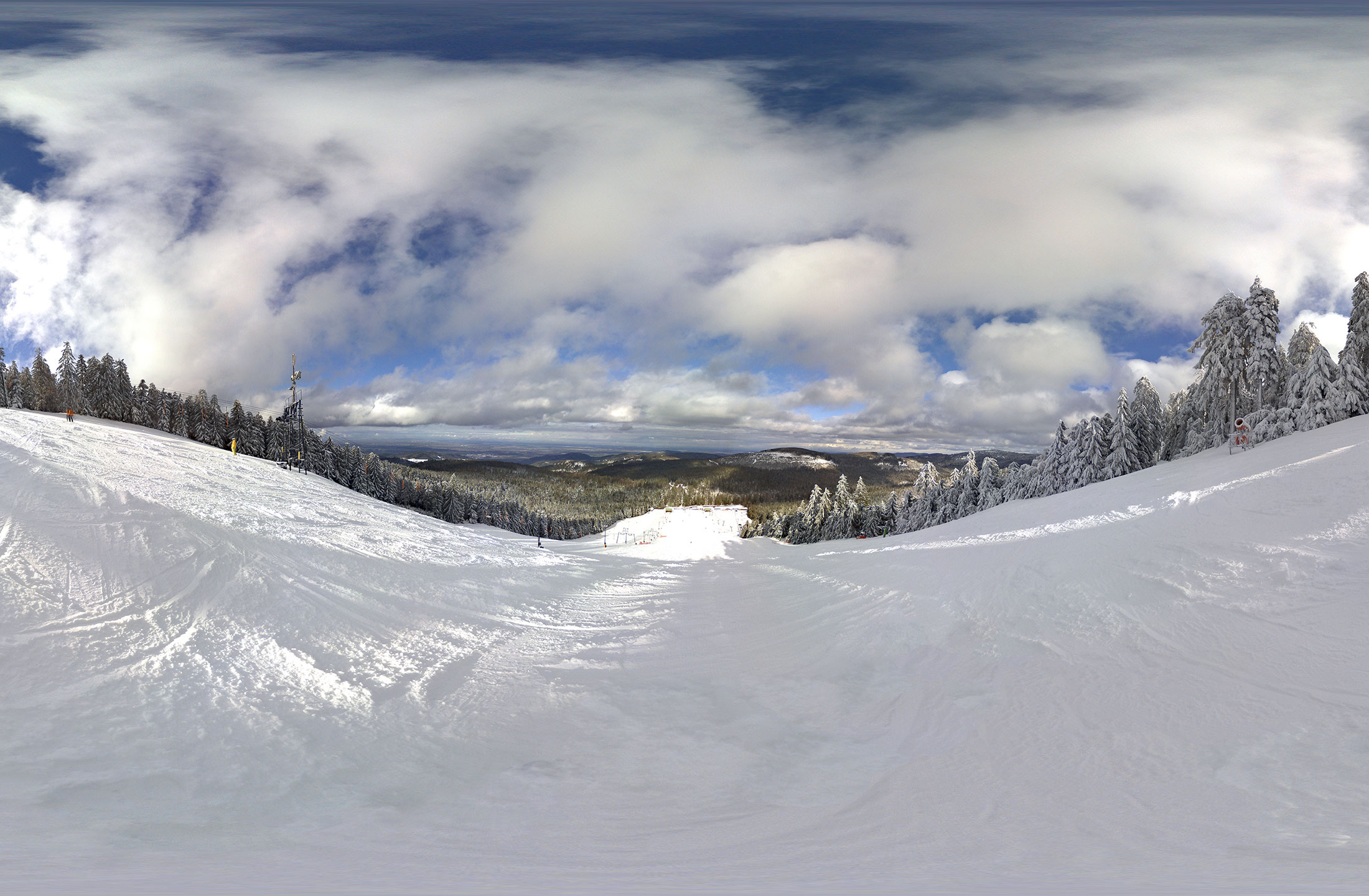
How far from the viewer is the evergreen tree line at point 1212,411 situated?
1046 inches

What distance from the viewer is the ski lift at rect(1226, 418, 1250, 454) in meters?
28.0

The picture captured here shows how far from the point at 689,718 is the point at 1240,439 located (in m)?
34.3

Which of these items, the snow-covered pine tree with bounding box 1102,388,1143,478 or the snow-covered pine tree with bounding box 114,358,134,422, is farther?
the snow-covered pine tree with bounding box 114,358,134,422

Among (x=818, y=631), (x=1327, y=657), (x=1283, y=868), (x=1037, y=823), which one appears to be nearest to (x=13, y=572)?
(x=818, y=631)

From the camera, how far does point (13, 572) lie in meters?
10.5

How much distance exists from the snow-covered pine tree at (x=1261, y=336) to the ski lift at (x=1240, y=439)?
7.25ft

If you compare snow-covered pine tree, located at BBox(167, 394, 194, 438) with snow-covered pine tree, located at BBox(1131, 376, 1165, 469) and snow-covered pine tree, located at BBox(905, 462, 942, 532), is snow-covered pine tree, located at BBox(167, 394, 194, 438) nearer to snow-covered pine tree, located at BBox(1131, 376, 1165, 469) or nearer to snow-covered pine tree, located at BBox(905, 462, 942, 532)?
snow-covered pine tree, located at BBox(905, 462, 942, 532)

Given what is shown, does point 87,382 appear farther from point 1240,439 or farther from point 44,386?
point 1240,439

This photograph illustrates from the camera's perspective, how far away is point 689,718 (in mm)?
7438

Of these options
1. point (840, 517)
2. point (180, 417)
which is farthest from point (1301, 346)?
point (180, 417)

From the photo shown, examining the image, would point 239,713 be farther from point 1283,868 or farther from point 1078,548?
point 1078,548

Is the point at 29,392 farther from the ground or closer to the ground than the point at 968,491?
farther from the ground

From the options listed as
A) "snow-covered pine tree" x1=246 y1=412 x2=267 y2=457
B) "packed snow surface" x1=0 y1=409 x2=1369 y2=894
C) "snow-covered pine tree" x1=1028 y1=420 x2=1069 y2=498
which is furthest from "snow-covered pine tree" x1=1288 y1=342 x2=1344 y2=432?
"snow-covered pine tree" x1=246 y1=412 x2=267 y2=457

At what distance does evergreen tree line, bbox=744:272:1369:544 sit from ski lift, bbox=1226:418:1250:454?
352 millimetres
